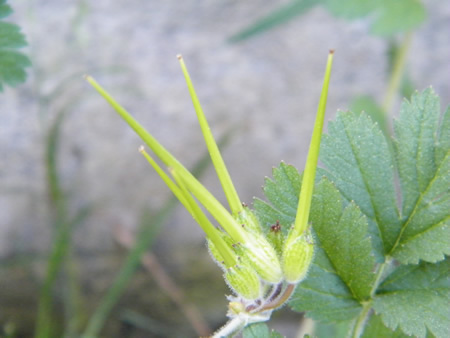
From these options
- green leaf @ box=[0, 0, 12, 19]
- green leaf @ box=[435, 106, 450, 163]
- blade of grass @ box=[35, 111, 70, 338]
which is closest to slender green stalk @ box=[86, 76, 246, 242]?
green leaf @ box=[435, 106, 450, 163]

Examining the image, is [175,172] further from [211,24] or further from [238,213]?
[211,24]

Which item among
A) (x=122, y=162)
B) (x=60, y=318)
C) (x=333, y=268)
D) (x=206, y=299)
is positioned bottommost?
(x=333, y=268)

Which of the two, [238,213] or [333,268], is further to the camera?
[333,268]

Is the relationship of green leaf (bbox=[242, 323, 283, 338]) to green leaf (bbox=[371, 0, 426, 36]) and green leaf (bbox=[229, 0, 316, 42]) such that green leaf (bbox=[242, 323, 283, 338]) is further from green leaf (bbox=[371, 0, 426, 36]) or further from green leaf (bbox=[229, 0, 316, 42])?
green leaf (bbox=[229, 0, 316, 42])

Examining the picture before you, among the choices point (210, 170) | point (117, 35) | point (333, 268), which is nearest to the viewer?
point (333, 268)

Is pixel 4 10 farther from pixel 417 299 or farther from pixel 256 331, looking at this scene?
pixel 417 299

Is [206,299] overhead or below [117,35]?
below

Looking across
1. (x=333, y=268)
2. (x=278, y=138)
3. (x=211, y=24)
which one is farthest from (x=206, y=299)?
(x=333, y=268)
